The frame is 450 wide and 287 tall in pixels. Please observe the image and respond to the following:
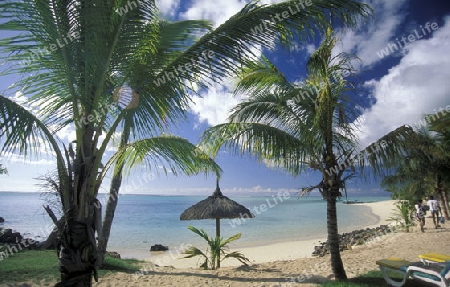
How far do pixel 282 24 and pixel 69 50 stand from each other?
2.53 meters

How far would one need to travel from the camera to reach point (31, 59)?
356cm

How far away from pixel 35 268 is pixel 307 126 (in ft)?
23.5

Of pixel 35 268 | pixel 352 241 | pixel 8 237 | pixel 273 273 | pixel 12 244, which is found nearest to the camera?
pixel 35 268

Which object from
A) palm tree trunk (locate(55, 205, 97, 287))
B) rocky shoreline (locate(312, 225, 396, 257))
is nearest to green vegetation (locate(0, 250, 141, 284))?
palm tree trunk (locate(55, 205, 97, 287))

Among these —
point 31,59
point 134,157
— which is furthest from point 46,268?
point 31,59

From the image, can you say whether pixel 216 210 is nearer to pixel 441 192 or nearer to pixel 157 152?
pixel 157 152

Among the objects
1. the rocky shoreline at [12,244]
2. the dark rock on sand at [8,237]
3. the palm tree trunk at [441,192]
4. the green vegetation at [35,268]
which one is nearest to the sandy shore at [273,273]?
the green vegetation at [35,268]

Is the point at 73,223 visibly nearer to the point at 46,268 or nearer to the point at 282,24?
the point at 282,24

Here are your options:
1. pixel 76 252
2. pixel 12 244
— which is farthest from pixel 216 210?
pixel 12 244

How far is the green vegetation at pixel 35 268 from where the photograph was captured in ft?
20.7

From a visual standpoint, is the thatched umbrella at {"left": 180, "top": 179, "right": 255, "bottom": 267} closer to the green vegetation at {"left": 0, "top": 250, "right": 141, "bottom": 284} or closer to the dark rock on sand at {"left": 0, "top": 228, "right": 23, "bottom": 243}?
the green vegetation at {"left": 0, "top": 250, "right": 141, "bottom": 284}

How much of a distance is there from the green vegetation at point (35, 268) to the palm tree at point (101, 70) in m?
3.99

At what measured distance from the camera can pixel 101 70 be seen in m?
3.57

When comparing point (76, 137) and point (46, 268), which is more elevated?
point (76, 137)
